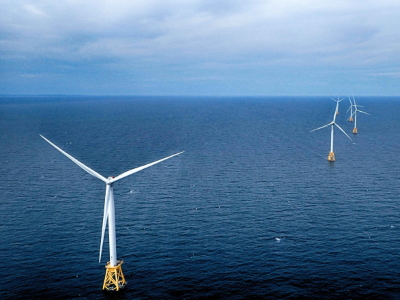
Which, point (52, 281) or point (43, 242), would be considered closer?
point (52, 281)

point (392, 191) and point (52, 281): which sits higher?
point (392, 191)

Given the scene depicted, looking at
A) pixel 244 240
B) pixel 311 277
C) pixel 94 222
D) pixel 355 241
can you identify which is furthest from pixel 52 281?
pixel 355 241

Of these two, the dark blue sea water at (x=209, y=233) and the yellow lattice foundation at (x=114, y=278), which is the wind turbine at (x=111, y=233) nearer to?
the yellow lattice foundation at (x=114, y=278)

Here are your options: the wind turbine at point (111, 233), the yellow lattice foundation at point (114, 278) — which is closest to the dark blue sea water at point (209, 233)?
the yellow lattice foundation at point (114, 278)

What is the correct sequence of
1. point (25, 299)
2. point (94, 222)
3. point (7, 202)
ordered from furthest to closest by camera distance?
point (7, 202) → point (94, 222) → point (25, 299)

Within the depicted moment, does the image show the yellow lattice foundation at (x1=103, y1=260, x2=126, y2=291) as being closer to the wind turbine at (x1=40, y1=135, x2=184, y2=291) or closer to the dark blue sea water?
the wind turbine at (x1=40, y1=135, x2=184, y2=291)

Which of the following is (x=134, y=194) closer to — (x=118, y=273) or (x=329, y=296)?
(x=118, y=273)

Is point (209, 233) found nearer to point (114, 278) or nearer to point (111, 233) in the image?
point (114, 278)

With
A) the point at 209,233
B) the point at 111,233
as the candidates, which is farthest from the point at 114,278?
the point at 209,233
